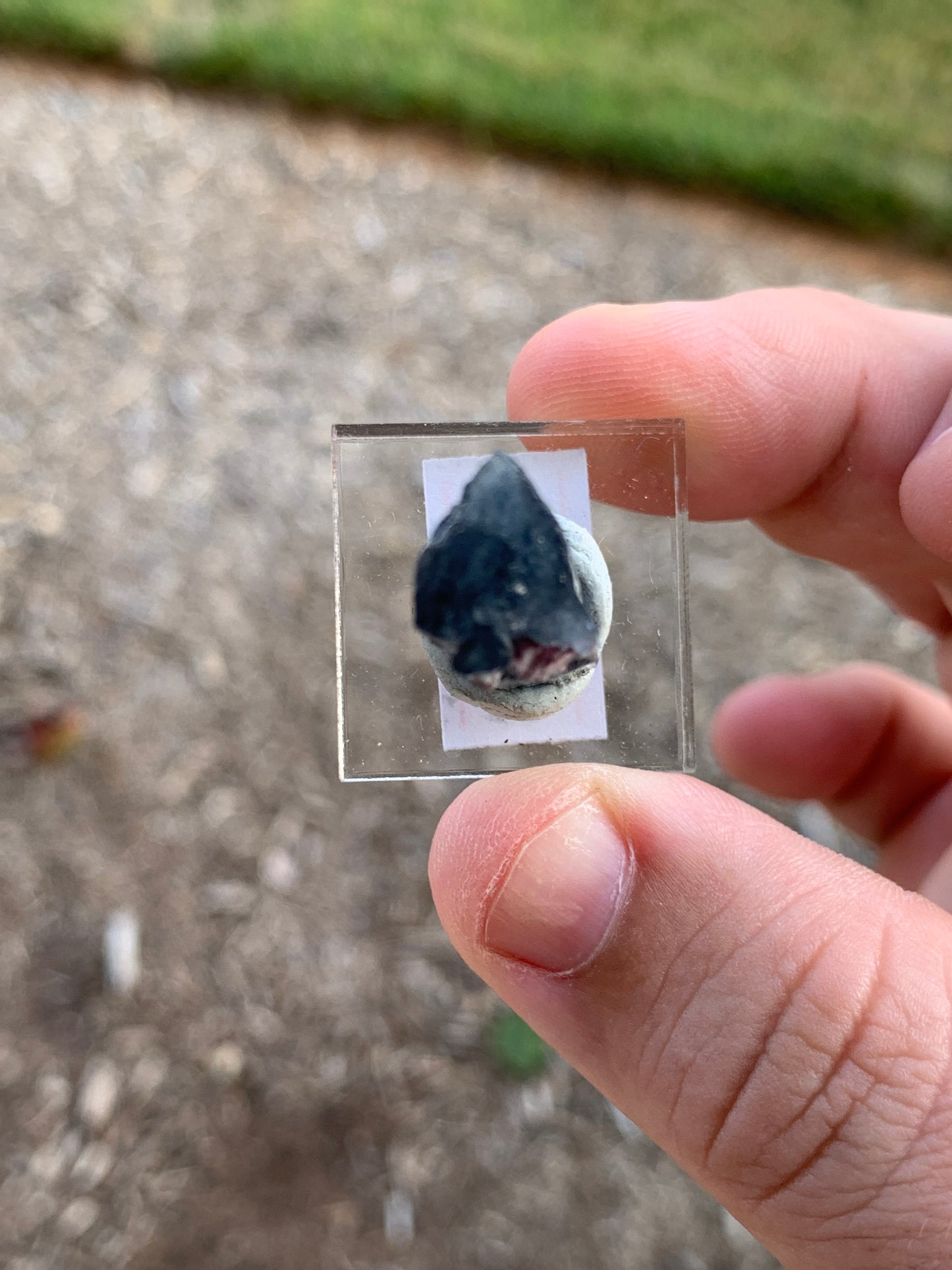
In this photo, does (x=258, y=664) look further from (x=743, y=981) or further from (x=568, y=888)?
(x=743, y=981)

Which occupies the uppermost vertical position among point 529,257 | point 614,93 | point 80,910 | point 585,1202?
point 614,93

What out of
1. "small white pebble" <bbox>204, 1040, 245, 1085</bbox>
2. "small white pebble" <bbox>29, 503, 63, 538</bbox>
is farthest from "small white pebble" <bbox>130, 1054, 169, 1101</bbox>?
"small white pebble" <bbox>29, 503, 63, 538</bbox>

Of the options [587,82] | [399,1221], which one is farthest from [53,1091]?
[587,82]

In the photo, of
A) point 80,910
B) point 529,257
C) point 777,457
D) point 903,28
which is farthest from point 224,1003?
point 903,28

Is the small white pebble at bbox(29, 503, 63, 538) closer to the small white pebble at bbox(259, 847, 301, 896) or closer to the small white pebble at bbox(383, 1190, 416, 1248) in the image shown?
the small white pebble at bbox(259, 847, 301, 896)

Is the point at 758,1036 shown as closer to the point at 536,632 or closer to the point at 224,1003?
the point at 536,632

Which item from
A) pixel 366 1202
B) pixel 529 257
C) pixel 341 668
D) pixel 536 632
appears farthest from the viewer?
pixel 529 257

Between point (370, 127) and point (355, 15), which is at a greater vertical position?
point (355, 15)
